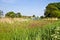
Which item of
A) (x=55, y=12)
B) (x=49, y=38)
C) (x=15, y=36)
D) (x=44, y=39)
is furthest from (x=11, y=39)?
(x=55, y=12)

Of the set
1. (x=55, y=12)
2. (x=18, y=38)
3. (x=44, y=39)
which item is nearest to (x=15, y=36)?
(x=18, y=38)

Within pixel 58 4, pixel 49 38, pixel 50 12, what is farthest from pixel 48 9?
pixel 49 38

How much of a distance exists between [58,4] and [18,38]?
42.8 m

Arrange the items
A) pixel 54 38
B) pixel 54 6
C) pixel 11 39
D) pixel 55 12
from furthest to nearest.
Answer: pixel 54 6
pixel 55 12
pixel 54 38
pixel 11 39

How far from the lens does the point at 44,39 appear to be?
20.0 ft

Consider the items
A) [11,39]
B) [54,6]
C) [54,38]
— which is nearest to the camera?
[11,39]

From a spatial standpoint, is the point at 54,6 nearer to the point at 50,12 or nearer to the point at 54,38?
the point at 50,12

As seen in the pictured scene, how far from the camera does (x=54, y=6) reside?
146 ft

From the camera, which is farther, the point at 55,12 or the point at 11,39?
the point at 55,12

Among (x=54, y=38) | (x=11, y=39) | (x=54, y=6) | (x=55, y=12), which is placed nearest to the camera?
(x=11, y=39)

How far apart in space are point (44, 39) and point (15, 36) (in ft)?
4.48

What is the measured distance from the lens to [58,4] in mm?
46938

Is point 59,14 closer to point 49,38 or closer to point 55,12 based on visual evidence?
point 55,12

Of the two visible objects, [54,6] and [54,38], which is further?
[54,6]
